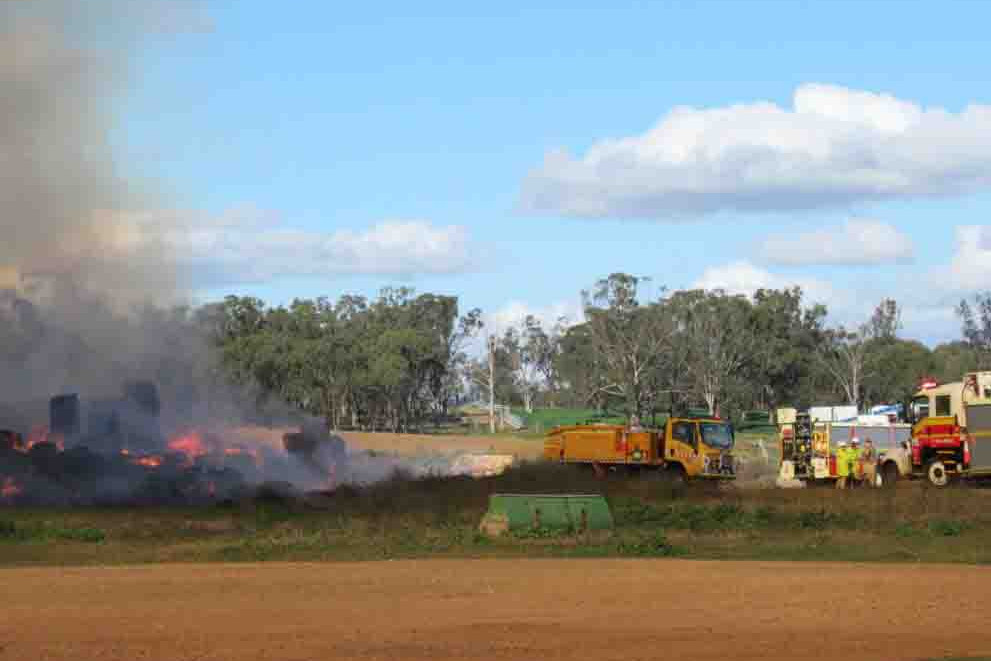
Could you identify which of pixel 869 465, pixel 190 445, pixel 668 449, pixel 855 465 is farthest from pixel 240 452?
pixel 869 465

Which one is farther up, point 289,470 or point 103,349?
point 103,349

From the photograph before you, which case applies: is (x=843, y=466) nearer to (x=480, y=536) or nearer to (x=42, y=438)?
(x=480, y=536)

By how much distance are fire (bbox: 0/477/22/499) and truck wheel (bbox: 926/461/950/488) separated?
3634cm

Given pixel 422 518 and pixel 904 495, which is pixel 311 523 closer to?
pixel 422 518

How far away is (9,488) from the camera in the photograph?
54.5 metres

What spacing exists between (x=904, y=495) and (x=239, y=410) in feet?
159

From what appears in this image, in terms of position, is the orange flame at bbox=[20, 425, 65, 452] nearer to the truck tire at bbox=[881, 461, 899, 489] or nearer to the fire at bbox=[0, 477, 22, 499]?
the fire at bbox=[0, 477, 22, 499]

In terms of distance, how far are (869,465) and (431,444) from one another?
6253 cm

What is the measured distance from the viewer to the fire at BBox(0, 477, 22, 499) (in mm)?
54188

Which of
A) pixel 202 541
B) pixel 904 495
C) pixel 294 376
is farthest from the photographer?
pixel 294 376

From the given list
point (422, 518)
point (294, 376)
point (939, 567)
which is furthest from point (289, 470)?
point (294, 376)

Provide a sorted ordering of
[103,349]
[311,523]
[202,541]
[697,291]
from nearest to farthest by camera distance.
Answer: [202,541] < [311,523] < [103,349] < [697,291]

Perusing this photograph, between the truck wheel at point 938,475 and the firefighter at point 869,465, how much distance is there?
223 cm

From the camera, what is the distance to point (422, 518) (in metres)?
44.4
